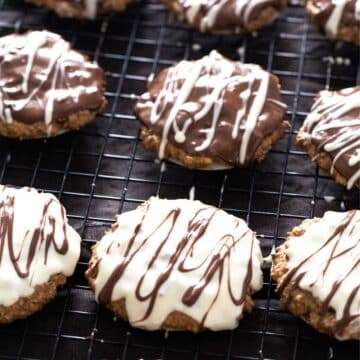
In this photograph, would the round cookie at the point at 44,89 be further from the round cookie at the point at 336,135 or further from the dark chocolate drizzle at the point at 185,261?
the round cookie at the point at 336,135

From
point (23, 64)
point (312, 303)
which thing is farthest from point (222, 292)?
point (23, 64)

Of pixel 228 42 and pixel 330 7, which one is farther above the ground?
pixel 330 7

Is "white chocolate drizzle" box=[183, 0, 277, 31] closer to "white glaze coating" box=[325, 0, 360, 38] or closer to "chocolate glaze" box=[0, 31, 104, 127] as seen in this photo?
"white glaze coating" box=[325, 0, 360, 38]

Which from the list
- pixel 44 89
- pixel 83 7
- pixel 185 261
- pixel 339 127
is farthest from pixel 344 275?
pixel 83 7

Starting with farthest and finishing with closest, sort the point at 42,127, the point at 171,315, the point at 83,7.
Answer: the point at 83,7
the point at 42,127
the point at 171,315

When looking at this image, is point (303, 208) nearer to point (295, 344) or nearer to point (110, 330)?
point (295, 344)

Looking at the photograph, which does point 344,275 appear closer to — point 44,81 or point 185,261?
point 185,261
